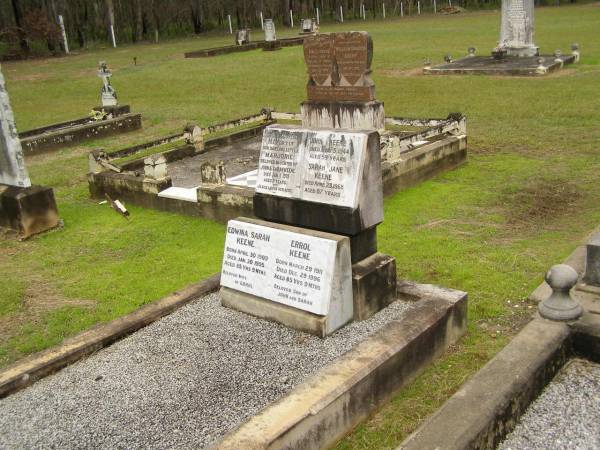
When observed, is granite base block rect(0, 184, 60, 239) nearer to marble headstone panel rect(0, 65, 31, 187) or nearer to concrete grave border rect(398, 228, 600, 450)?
marble headstone panel rect(0, 65, 31, 187)

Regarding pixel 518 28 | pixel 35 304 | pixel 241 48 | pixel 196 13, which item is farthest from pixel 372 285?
pixel 196 13

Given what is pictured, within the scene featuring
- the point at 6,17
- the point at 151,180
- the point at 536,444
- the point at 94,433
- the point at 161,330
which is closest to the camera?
the point at 536,444

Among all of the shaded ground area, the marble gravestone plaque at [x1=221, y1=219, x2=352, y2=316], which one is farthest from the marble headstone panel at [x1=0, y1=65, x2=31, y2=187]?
the marble gravestone plaque at [x1=221, y1=219, x2=352, y2=316]

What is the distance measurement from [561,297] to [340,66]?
6.94 meters

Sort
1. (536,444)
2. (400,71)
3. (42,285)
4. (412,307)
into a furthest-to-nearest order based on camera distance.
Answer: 1. (400,71)
2. (42,285)
3. (412,307)
4. (536,444)

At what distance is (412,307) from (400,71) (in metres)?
18.7

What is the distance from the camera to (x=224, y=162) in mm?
11000

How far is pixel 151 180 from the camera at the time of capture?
31.8 ft

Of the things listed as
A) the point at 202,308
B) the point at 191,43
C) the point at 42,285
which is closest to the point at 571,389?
the point at 202,308

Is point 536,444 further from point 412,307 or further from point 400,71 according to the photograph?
point 400,71

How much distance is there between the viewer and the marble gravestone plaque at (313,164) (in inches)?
195

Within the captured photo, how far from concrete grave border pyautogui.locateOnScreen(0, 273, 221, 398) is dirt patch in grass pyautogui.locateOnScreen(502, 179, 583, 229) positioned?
4.35 m

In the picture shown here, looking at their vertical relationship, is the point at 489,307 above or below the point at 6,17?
below

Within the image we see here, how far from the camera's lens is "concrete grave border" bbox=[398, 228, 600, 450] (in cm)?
350
